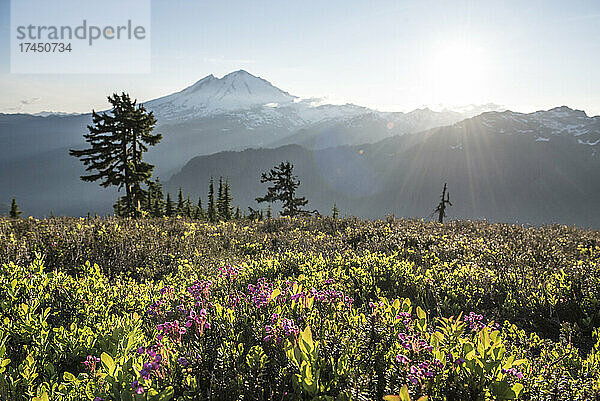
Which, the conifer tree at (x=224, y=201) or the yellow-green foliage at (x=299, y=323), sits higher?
the yellow-green foliage at (x=299, y=323)

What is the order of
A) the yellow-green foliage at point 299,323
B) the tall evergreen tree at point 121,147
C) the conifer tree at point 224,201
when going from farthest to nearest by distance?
the conifer tree at point 224,201 → the tall evergreen tree at point 121,147 → the yellow-green foliage at point 299,323

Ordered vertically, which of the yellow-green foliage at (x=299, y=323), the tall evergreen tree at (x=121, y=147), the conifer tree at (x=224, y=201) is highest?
the tall evergreen tree at (x=121, y=147)

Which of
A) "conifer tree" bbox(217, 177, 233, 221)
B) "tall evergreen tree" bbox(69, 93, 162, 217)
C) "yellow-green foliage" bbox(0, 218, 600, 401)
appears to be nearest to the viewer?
"yellow-green foliage" bbox(0, 218, 600, 401)

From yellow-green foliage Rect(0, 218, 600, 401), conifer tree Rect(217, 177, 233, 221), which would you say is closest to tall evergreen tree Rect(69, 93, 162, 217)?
yellow-green foliage Rect(0, 218, 600, 401)

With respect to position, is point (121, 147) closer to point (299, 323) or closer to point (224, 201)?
point (299, 323)

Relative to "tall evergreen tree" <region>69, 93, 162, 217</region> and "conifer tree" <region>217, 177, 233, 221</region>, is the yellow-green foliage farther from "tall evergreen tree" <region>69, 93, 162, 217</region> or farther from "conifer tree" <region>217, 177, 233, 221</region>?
"conifer tree" <region>217, 177, 233, 221</region>

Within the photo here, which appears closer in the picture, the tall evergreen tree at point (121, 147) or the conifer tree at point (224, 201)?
the tall evergreen tree at point (121, 147)

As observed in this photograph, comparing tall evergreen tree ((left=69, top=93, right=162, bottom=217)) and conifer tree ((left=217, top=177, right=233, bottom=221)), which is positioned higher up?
tall evergreen tree ((left=69, top=93, right=162, bottom=217))

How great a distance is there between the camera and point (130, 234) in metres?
8.21

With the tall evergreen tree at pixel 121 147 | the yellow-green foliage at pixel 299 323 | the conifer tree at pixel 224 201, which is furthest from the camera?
the conifer tree at pixel 224 201

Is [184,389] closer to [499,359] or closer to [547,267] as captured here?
[499,359]

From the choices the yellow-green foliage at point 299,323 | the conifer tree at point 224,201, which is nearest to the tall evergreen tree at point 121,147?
the yellow-green foliage at point 299,323

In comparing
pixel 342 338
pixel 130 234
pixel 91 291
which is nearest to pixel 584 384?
pixel 342 338

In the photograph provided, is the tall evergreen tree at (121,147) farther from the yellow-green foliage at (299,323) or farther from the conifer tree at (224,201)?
the conifer tree at (224,201)
